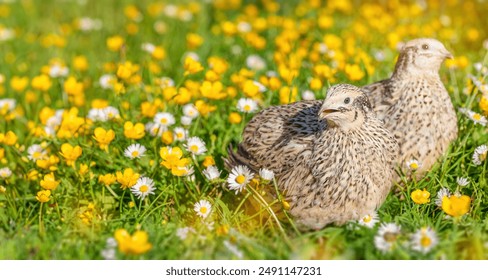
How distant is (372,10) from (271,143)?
12.3ft

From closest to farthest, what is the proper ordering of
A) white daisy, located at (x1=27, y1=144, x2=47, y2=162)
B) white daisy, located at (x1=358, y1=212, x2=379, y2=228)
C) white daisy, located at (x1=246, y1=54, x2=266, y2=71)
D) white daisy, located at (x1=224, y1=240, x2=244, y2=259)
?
1. white daisy, located at (x1=224, y1=240, x2=244, y2=259)
2. white daisy, located at (x1=358, y1=212, x2=379, y2=228)
3. white daisy, located at (x1=27, y1=144, x2=47, y2=162)
4. white daisy, located at (x1=246, y1=54, x2=266, y2=71)

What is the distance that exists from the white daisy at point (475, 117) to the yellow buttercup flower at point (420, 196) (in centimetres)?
88

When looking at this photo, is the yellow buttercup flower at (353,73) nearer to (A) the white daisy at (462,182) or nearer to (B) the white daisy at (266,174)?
(A) the white daisy at (462,182)

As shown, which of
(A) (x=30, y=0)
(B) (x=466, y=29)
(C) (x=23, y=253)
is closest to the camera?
(C) (x=23, y=253)

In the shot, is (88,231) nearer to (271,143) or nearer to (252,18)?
(271,143)

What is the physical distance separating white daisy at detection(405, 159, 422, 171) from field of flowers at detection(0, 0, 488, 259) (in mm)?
89

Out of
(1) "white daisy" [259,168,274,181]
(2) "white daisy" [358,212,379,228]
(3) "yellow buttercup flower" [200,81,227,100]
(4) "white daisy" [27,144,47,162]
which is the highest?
(3) "yellow buttercup flower" [200,81,227,100]

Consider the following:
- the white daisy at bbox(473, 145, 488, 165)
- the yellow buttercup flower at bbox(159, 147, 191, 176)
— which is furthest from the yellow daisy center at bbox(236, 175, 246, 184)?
the white daisy at bbox(473, 145, 488, 165)

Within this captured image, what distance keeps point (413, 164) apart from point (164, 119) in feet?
5.35

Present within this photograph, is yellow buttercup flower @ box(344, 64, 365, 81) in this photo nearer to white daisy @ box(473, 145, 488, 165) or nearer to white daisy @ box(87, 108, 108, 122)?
white daisy @ box(473, 145, 488, 165)

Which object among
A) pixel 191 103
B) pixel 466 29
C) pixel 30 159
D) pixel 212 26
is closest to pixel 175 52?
pixel 212 26

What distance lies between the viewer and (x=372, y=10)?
7539mm

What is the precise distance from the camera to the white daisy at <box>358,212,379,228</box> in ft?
12.2

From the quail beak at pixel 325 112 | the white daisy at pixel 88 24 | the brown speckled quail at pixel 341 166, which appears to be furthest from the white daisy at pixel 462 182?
the white daisy at pixel 88 24
